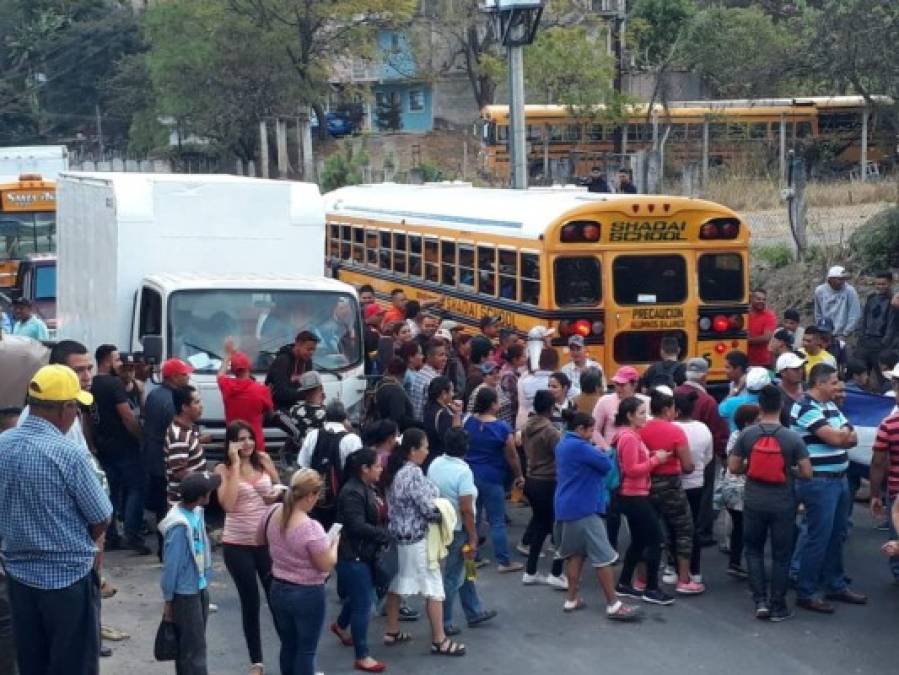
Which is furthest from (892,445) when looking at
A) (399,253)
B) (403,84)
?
(403,84)

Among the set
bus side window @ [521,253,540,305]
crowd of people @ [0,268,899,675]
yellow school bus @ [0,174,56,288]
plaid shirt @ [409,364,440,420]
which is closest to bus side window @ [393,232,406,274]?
bus side window @ [521,253,540,305]

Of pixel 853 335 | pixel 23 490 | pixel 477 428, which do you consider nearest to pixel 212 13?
pixel 853 335

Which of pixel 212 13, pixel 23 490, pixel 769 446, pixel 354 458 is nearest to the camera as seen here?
pixel 23 490

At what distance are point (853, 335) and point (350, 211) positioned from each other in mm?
8776

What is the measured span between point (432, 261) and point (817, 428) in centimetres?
996

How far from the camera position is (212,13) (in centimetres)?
5025

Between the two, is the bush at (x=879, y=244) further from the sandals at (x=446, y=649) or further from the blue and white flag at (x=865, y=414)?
the sandals at (x=446, y=649)

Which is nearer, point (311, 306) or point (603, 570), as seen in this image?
point (603, 570)

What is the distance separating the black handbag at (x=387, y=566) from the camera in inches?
386

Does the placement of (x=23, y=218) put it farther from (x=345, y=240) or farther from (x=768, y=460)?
(x=768, y=460)

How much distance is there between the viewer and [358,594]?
31.3 feet

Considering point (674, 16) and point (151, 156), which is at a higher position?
point (674, 16)

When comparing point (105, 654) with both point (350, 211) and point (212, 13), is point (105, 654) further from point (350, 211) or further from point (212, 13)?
point (212, 13)

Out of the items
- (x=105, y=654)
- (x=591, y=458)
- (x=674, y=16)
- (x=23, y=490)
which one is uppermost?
(x=674, y=16)
